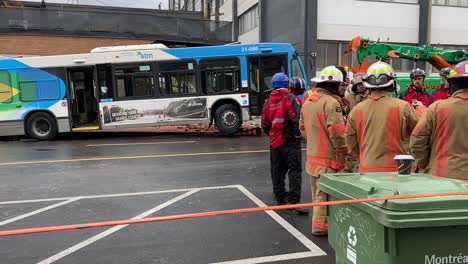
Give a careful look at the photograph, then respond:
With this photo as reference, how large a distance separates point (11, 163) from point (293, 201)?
7241 millimetres

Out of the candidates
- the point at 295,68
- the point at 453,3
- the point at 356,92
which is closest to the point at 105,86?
the point at 295,68

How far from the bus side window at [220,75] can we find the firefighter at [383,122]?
433 inches

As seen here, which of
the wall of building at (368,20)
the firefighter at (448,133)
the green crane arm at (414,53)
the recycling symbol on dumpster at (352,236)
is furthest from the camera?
the wall of building at (368,20)

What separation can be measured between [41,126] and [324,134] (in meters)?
13.0

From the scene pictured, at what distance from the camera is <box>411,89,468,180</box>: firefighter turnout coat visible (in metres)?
3.66

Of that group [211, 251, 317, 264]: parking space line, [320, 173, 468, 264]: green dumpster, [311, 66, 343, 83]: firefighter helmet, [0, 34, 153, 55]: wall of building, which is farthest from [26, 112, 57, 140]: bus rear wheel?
[320, 173, 468, 264]: green dumpster

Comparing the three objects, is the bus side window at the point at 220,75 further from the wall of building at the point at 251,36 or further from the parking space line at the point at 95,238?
the wall of building at the point at 251,36

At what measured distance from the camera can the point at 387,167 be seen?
424cm

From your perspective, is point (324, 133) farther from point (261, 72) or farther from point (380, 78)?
point (261, 72)

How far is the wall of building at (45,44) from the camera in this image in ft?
80.1

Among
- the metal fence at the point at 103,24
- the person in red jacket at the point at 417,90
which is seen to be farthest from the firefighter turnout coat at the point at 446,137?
the metal fence at the point at 103,24

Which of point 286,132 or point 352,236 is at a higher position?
point 286,132

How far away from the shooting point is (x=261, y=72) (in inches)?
600

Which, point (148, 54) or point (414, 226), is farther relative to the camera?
point (148, 54)
